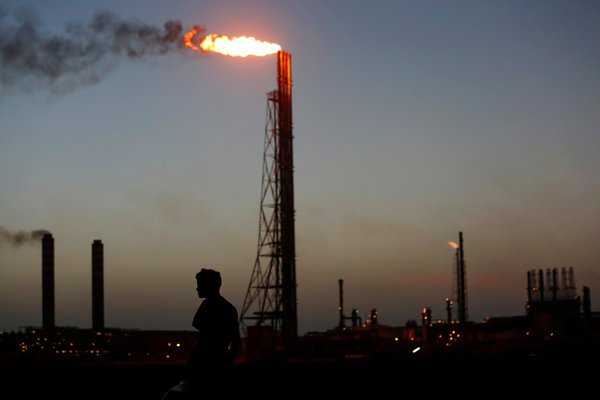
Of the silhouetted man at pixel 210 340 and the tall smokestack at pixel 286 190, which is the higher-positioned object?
the tall smokestack at pixel 286 190

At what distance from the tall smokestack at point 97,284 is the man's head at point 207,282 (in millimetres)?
100985

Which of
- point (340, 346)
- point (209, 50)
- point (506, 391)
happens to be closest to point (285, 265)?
point (340, 346)

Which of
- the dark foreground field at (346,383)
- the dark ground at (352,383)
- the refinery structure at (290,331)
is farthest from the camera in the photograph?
the refinery structure at (290,331)

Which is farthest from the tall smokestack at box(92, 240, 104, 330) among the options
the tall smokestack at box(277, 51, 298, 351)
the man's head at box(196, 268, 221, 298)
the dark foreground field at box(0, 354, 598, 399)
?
the man's head at box(196, 268, 221, 298)

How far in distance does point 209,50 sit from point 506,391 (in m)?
52.2

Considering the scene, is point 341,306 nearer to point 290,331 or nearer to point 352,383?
point 290,331

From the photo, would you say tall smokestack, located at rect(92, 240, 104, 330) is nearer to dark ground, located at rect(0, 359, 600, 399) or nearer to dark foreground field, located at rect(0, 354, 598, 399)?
dark ground, located at rect(0, 359, 600, 399)

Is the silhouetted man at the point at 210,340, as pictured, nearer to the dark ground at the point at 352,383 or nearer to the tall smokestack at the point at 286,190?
the dark ground at the point at 352,383

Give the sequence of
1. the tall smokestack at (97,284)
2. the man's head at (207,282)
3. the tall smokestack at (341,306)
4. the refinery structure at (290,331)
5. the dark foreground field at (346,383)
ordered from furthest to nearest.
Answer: the tall smokestack at (341,306)
the tall smokestack at (97,284)
the refinery structure at (290,331)
the dark foreground field at (346,383)
the man's head at (207,282)

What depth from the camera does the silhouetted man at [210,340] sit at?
647cm

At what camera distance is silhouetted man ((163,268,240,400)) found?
21.2 ft

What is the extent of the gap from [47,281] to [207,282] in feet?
321

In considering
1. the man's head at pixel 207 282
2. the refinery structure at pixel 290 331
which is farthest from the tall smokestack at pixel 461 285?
the man's head at pixel 207 282

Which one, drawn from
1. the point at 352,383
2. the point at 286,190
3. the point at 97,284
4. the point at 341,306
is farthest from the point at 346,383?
the point at 97,284
